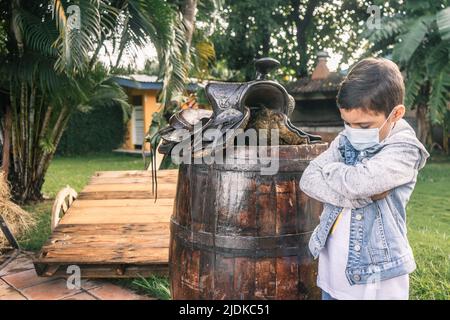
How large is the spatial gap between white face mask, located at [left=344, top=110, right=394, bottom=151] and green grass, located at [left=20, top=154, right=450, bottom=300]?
2.14 metres

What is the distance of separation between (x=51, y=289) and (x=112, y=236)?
64cm

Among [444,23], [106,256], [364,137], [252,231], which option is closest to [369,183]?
[364,137]

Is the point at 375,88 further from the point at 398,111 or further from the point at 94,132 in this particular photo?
the point at 94,132

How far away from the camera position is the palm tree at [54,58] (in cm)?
475

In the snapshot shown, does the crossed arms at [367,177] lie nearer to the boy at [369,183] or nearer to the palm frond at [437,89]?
the boy at [369,183]

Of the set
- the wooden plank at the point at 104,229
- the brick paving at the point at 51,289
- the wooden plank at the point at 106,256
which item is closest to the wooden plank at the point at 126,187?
the wooden plank at the point at 104,229

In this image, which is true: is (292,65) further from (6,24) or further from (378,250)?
(378,250)

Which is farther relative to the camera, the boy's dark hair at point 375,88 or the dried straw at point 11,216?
the dried straw at point 11,216

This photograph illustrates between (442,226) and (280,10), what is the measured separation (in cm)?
1414

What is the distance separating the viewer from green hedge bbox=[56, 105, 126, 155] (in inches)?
690

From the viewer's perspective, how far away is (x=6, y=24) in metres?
5.70

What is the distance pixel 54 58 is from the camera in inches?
223

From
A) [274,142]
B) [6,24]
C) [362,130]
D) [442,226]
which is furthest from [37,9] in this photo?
[442,226]

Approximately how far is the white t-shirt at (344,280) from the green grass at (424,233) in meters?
1.83
